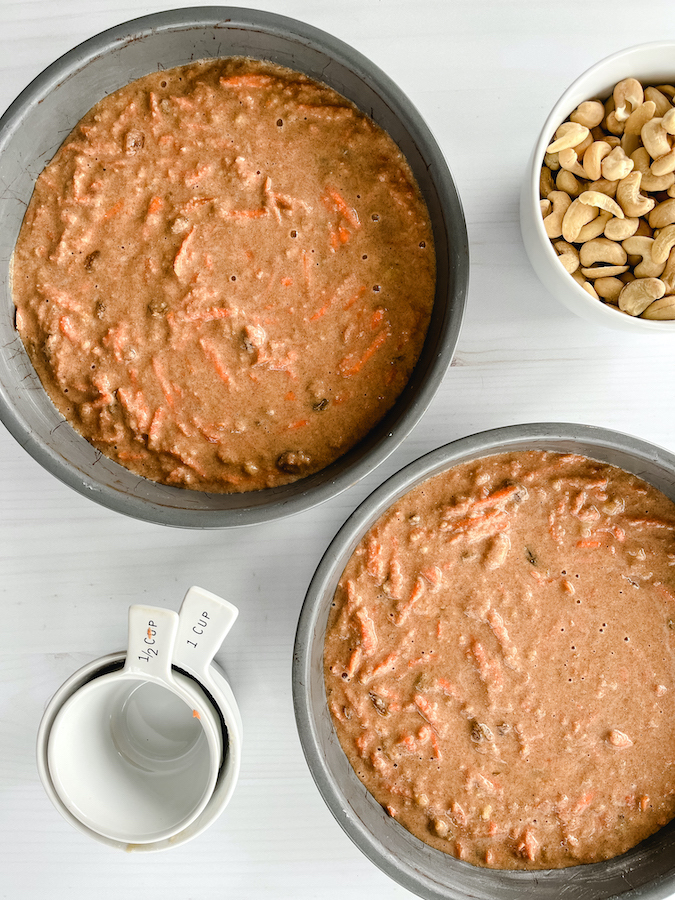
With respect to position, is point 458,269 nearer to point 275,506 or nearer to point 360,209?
point 360,209

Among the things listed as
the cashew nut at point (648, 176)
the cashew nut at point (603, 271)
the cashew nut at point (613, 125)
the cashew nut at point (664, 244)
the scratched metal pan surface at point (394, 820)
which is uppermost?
the cashew nut at point (613, 125)

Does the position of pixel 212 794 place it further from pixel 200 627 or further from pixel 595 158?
pixel 595 158

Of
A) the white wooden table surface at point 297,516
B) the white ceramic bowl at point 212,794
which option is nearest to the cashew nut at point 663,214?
the white wooden table surface at point 297,516

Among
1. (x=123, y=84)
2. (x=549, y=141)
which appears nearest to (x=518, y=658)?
(x=549, y=141)

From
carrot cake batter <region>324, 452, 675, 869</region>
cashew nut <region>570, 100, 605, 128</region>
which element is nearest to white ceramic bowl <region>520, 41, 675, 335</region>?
cashew nut <region>570, 100, 605, 128</region>

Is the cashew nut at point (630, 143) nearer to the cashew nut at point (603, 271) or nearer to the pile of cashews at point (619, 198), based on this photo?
the pile of cashews at point (619, 198)

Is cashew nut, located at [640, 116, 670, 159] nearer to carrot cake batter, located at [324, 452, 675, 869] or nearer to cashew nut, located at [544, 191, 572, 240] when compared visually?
cashew nut, located at [544, 191, 572, 240]

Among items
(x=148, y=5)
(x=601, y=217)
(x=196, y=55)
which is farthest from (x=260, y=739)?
(x=148, y=5)
